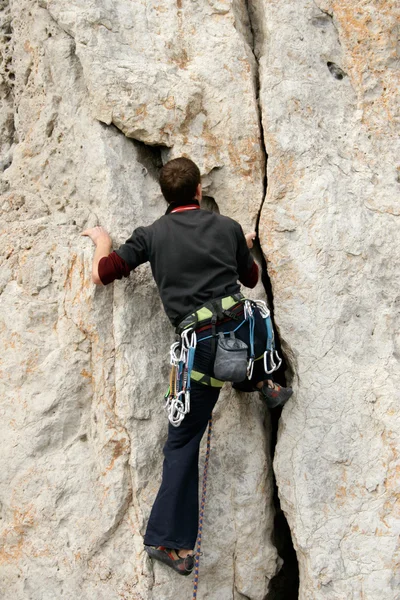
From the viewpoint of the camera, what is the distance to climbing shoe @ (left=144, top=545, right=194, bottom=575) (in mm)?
3449

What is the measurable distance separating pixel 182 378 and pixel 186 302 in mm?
422

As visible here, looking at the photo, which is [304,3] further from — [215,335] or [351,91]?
[215,335]

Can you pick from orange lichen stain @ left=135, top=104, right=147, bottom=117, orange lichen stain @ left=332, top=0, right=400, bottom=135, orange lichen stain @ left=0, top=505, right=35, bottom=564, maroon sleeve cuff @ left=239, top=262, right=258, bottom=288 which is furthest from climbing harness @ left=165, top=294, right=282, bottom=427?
orange lichen stain @ left=332, top=0, right=400, bottom=135

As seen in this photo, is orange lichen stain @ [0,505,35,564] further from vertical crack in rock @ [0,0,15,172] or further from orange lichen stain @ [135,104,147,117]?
orange lichen stain @ [135,104,147,117]

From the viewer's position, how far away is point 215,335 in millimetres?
3357

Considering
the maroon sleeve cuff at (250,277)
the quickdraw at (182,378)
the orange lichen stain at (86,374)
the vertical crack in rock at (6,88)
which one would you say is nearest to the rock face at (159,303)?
the orange lichen stain at (86,374)

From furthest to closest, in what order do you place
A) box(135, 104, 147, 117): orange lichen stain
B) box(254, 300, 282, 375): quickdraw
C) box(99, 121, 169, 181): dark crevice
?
box(99, 121, 169, 181): dark crevice, box(135, 104, 147, 117): orange lichen stain, box(254, 300, 282, 375): quickdraw

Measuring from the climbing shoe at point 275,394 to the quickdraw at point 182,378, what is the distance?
2.08 feet

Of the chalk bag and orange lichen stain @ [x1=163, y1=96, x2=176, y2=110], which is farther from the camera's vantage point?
orange lichen stain @ [x1=163, y1=96, x2=176, y2=110]

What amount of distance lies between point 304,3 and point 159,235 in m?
2.10

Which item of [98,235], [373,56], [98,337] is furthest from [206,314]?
[373,56]

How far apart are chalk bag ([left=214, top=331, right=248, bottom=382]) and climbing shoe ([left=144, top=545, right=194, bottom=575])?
1077 mm

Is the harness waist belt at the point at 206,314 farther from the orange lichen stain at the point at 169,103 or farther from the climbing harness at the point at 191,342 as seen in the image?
the orange lichen stain at the point at 169,103

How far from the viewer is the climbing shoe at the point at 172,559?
11.3 feet
